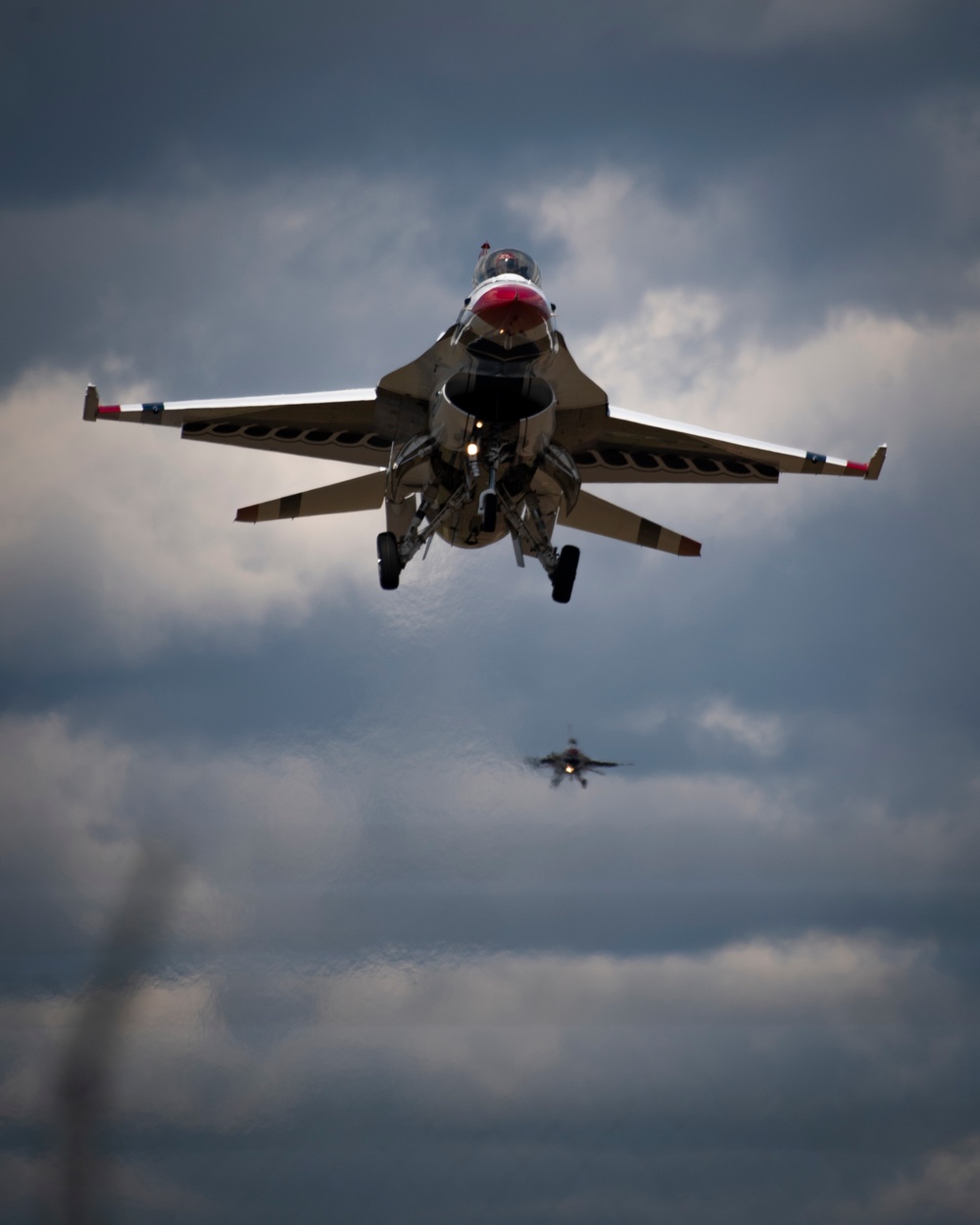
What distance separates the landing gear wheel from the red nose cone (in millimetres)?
6078

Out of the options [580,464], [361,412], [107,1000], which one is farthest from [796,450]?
[107,1000]

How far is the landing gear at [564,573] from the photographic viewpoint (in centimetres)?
3484

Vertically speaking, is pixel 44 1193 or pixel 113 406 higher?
pixel 113 406

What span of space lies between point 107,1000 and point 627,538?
18.4 metres

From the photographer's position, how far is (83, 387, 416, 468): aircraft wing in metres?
36.2

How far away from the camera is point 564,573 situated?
34.8 metres

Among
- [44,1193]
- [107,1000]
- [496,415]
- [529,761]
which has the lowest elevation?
[44,1193]

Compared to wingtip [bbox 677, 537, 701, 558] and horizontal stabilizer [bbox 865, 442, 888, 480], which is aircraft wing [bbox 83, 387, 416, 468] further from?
horizontal stabilizer [bbox 865, 442, 888, 480]

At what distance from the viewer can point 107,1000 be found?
37625mm

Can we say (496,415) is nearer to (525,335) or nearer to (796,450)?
(525,335)

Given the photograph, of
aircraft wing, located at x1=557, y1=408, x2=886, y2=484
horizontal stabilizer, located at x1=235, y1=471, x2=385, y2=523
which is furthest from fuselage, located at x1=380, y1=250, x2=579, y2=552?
horizontal stabilizer, located at x1=235, y1=471, x2=385, y2=523

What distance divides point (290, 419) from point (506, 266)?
24.8ft

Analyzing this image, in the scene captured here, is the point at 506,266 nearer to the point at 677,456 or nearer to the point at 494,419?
the point at 494,419

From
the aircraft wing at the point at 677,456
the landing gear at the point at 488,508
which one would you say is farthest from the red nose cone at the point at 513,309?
the aircraft wing at the point at 677,456
